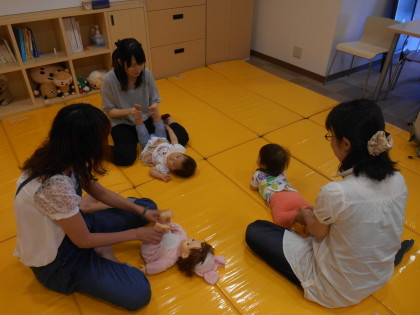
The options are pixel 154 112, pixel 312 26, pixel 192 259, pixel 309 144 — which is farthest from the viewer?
pixel 312 26

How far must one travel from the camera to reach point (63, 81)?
10.3ft

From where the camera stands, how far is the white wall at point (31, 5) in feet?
9.16

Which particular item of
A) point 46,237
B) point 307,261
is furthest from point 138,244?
point 307,261

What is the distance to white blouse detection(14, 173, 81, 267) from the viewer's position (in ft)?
3.97

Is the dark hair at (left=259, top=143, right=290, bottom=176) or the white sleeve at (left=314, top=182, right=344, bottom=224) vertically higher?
the white sleeve at (left=314, top=182, right=344, bottom=224)

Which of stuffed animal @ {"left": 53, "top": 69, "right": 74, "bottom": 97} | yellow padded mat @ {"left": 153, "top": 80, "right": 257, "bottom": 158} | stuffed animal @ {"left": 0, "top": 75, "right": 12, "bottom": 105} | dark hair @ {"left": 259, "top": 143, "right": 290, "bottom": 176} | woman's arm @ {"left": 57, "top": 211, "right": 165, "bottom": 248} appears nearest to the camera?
woman's arm @ {"left": 57, "top": 211, "right": 165, "bottom": 248}

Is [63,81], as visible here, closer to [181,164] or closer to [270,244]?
[181,164]

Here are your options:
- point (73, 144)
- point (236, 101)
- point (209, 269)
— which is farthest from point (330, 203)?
point (236, 101)

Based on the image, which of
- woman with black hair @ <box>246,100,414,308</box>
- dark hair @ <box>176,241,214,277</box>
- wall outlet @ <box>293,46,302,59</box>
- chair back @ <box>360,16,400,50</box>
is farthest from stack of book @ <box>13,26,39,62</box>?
chair back @ <box>360,16,400,50</box>

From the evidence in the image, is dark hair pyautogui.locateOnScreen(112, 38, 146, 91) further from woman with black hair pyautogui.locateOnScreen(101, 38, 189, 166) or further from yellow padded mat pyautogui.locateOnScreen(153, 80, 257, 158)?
yellow padded mat pyautogui.locateOnScreen(153, 80, 257, 158)

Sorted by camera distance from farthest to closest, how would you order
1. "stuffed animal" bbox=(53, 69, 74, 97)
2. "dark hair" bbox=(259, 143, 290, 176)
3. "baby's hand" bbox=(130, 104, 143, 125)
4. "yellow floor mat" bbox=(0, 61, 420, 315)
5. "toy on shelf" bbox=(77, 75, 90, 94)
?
"toy on shelf" bbox=(77, 75, 90, 94) < "stuffed animal" bbox=(53, 69, 74, 97) < "baby's hand" bbox=(130, 104, 143, 125) < "dark hair" bbox=(259, 143, 290, 176) < "yellow floor mat" bbox=(0, 61, 420, 315)

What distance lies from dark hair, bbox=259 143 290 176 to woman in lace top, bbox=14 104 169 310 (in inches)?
33.7

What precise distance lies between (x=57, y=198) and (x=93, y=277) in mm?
422

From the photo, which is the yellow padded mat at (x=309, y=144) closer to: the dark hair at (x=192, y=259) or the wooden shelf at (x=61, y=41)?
the dark hair at (x=192, y=259)
